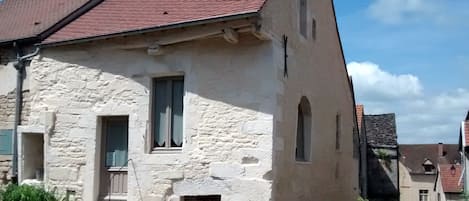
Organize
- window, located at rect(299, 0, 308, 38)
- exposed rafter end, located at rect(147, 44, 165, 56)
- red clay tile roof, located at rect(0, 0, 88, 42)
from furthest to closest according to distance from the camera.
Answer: window, located at rect(299, 0, 308, 38)
red clay tile roof, located at rect(0, 0, 88, 42)
exposed rafter end, located at rect(147, 44, 165, 56)

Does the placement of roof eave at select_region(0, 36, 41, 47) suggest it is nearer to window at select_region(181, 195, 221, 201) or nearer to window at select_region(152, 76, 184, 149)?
window at select_region(152, 76, 184, 149)

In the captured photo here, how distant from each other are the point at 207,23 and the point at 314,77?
3.96 metres

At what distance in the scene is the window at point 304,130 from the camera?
1258 cm

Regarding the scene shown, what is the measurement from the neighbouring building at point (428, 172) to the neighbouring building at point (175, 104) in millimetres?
30693

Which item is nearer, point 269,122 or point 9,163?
point 269,122

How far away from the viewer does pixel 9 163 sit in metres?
12.2

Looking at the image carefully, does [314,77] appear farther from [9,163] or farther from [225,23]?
[9,163]

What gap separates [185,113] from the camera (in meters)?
10.8

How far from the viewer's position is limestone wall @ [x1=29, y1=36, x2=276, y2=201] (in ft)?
33.9

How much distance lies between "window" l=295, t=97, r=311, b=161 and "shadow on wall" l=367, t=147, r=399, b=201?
16.1 meters

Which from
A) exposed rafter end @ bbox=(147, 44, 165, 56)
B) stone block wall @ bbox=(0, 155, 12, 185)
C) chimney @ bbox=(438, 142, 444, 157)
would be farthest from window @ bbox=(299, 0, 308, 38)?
chimney @ bbox=(438, 142, 444, 157)

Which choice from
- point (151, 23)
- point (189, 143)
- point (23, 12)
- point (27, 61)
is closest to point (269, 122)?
point (189, 143)

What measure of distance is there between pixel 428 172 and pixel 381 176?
2744 cm

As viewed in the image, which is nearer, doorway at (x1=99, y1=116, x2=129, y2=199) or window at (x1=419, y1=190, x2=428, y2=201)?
doorway at (x1=99, y1=116, x2=129, y2=199)
